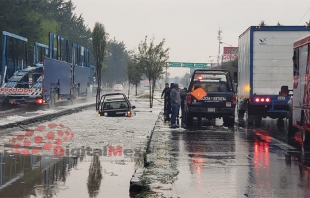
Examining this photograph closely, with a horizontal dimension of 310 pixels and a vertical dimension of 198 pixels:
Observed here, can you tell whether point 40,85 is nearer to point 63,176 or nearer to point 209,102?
point 209,102

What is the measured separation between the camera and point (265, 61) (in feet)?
71.1

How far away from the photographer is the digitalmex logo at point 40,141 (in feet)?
39.4

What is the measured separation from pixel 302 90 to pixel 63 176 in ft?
25.9

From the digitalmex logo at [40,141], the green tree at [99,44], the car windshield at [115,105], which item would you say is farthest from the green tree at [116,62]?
the digitalmex logo at [40,141]

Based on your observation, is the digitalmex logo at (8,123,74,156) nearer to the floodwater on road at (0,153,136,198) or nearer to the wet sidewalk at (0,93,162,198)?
the wet sidewalk at (0,93,162,198)

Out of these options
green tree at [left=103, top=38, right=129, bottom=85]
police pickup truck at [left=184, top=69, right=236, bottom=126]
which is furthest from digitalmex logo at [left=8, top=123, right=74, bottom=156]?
green tree at [left=103, top=38, right=129, bottom=85]

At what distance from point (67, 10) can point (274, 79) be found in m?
99.3

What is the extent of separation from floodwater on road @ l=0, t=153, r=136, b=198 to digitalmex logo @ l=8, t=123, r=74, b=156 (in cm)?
84

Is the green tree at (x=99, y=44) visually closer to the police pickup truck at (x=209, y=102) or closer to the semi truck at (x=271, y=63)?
the police pickup truck at (x=209, y=102)

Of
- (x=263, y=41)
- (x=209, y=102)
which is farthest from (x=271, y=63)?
(x=209, y=102)

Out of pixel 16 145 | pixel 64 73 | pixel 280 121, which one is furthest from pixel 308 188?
pixel 64 73

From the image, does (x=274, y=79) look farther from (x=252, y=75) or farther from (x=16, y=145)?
(x=16, y=145)

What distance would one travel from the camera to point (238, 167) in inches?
405

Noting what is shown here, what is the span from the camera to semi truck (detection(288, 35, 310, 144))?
1375cm
